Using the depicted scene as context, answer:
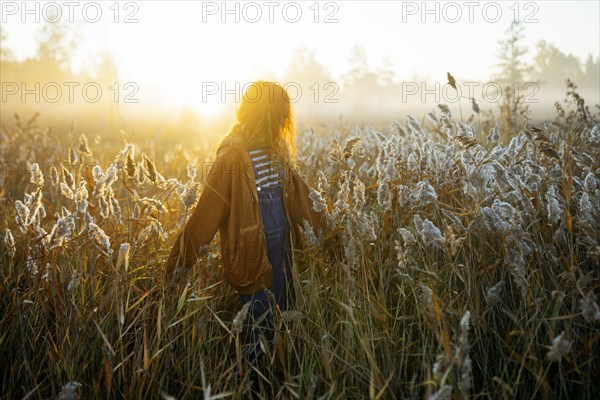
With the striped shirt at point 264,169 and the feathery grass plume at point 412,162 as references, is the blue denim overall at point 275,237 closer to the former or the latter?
the striped shirt at point 264,169

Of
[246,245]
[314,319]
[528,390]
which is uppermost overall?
[246,245]

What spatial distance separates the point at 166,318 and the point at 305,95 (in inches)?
3054

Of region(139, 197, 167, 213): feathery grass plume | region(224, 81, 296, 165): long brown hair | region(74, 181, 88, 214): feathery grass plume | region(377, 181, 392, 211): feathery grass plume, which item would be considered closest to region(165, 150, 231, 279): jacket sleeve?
region(224, 81, 296, 165): long brown hair

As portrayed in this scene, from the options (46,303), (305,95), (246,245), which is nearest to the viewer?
(46,303)

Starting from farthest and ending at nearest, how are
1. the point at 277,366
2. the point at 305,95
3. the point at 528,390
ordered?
the point at 305,95
the point at 277,366
the point at 528,390

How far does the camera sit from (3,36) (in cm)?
3950

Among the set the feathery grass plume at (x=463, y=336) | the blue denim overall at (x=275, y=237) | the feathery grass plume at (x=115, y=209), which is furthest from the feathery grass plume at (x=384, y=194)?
the feathery grass plume at (x=115, y=209)

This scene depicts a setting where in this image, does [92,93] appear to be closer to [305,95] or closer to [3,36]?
[3,36]

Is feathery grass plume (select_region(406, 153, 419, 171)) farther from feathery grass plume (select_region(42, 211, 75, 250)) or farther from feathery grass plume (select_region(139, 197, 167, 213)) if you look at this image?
feathery grass plume (select_region(42, 211, 75, 250))

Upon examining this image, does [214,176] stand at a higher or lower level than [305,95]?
lower

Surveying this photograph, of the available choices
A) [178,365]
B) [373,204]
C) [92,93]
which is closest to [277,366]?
[178,365]

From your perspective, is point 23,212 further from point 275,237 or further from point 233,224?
point 275,237

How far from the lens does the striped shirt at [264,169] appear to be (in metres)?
2.84

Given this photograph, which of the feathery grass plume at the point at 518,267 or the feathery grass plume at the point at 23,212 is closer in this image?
the feathery grass plume at the point at 518,267
